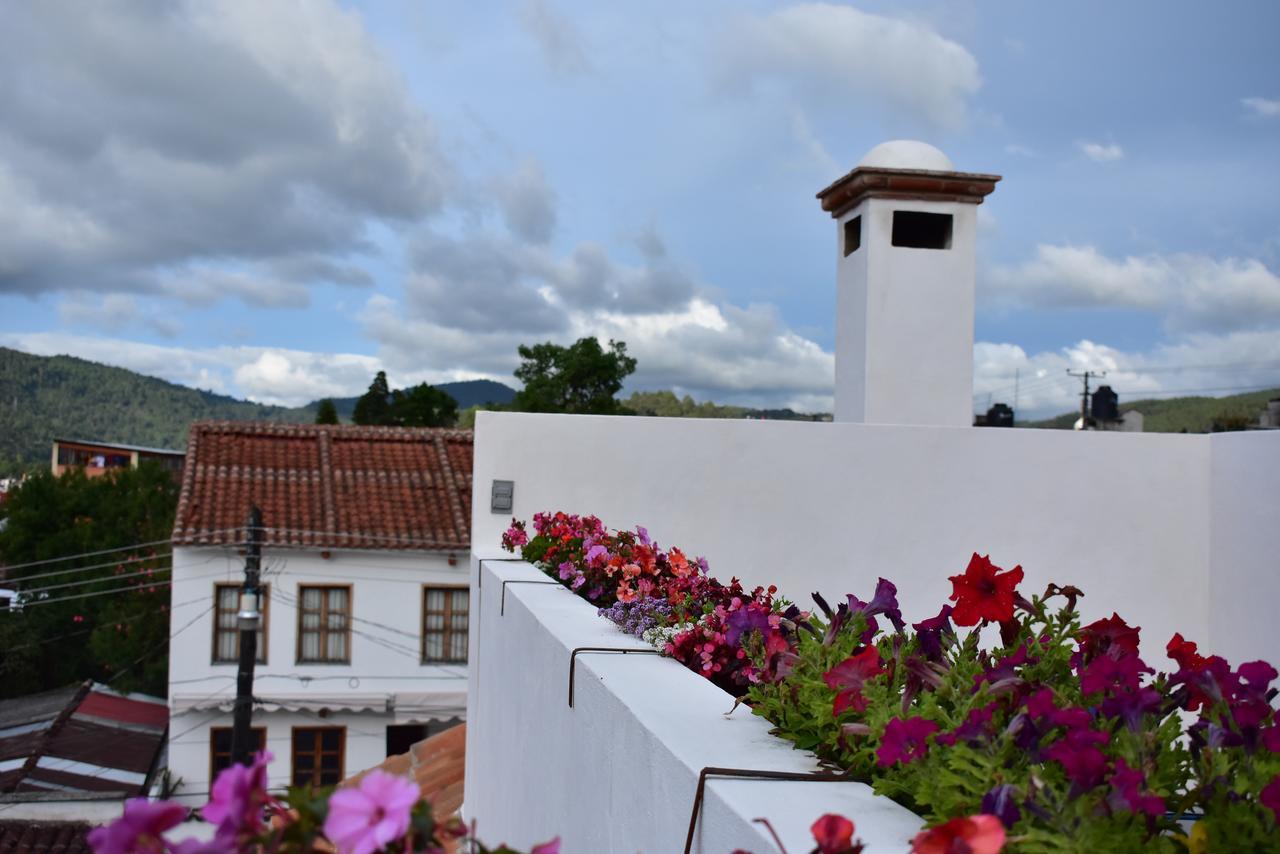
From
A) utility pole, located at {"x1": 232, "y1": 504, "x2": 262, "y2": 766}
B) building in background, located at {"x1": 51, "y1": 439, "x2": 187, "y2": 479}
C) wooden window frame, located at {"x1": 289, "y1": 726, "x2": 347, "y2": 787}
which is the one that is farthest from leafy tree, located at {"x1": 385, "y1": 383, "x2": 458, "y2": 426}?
utility pole, located at {"x1": 232, "y1": 504, "x2": 262, "y2": 766}

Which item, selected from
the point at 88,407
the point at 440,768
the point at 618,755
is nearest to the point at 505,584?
the point at 618,755

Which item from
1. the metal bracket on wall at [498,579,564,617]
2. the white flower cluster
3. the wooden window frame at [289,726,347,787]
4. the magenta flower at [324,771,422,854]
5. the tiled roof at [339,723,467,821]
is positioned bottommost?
the wooden window frame at [289,726,347,787]

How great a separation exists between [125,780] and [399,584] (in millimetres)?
5567

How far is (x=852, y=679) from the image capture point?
1.66 m

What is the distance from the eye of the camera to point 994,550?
19.1 ft

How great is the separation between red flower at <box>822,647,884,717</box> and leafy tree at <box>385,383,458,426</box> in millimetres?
33081

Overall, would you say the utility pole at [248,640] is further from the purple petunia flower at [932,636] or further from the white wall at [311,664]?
the purple petunia flower at [932,636]

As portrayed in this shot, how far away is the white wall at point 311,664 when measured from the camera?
16672 mm

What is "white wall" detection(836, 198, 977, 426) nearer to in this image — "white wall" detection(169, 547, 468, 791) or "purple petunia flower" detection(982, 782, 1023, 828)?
"purple petunia flower" detection(982, 782, 1023, 828)

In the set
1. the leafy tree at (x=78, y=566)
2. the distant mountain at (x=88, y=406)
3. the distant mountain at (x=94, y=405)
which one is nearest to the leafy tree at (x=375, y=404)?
the leafy tree at (x=78, y=566)

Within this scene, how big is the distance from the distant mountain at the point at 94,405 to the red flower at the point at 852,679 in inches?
1943

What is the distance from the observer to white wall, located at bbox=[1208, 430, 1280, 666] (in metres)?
5.32

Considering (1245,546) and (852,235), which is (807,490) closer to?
(1245,546)

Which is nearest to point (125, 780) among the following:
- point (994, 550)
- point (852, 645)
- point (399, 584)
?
point (399, 584)
